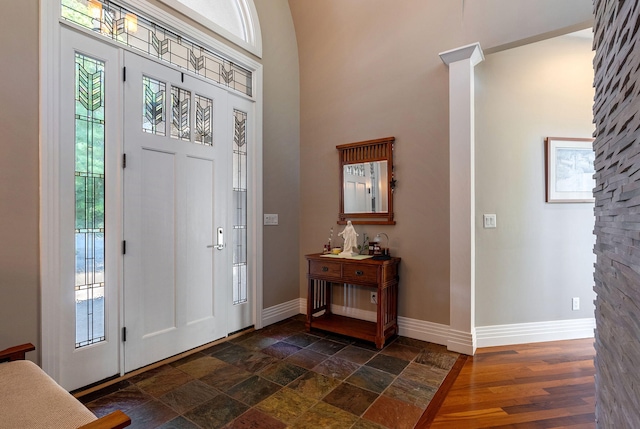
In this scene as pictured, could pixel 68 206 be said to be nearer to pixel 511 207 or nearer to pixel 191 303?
pixel 191 303

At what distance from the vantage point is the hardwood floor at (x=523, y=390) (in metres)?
1.80

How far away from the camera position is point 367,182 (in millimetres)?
3248

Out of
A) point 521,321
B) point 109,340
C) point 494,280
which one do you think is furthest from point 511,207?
point 109,340

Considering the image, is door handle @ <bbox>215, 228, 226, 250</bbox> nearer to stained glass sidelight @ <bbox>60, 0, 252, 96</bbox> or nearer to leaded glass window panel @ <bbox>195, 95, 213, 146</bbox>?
leaded glass window panel @ <bbox>195, 95, 213, 146</bbox>

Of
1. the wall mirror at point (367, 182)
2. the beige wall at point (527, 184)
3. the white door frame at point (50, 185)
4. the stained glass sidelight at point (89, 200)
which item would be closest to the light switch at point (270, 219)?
the wall mirror at point (367, 182)

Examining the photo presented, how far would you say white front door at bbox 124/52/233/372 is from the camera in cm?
234

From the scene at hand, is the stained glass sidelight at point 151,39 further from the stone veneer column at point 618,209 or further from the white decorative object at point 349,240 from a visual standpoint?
the stone veneer column at point 618,209

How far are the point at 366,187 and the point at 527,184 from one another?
1.47 meters

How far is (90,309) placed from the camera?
2148 millimetres

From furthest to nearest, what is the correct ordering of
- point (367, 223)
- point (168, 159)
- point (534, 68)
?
point (367, 223)
point (534, 68)
point (168, 159)

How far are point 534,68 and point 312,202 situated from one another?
2498 millimetres

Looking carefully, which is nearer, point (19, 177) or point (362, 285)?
point (19, 177)

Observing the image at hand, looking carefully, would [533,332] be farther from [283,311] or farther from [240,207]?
[240,207]

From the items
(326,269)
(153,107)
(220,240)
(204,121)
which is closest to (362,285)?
(326,269)
